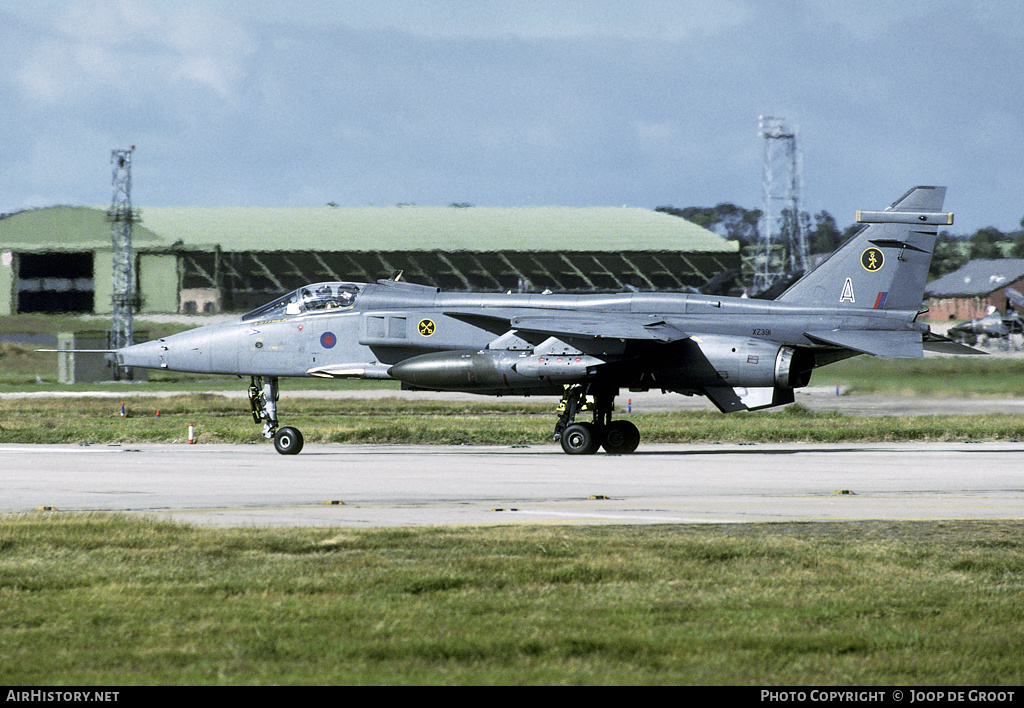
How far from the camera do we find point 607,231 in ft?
290

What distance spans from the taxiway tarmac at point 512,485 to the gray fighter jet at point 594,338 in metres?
1.30

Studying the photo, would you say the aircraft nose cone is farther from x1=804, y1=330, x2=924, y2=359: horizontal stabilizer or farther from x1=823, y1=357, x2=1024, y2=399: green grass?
x1=823, y1=357, x2=1024, y2=399: green grass

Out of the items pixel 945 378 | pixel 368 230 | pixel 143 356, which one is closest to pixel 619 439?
pixel 143 356

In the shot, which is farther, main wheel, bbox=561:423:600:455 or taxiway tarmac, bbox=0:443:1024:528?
main wheel, bbox=561:423:600:455

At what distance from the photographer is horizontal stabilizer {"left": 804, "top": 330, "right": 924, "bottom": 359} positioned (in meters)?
21.0

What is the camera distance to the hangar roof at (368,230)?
83.9 m

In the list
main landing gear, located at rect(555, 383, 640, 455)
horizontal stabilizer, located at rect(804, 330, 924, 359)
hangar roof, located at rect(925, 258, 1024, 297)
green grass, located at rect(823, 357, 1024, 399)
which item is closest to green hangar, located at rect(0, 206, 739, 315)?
hangar roof, located at rect(925, 258, 1024, 297)

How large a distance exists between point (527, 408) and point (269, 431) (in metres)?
16.0

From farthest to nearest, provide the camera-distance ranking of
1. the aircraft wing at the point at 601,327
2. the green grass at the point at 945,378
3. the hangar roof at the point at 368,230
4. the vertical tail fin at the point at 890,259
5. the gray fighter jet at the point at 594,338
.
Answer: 1. the hangar roof at the point at 368,230
2. the green grass at the point at 945,378
3. the vertical tail fin at the point at 890,259
4. the gray fighter jet at the point at 594,338
5. the aircraft wing at the point at 601,327

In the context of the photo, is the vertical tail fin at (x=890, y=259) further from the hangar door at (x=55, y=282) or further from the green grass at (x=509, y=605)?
the hangar door at (x=55, y=282)

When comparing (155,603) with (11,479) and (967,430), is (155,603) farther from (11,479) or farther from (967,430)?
(967,430)

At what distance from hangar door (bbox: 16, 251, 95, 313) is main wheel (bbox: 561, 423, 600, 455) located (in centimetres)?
6771

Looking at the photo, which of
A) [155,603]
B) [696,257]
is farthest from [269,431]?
[696,257]

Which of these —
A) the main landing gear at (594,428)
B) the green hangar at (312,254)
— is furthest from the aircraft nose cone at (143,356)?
the green hangar at (312,254)
